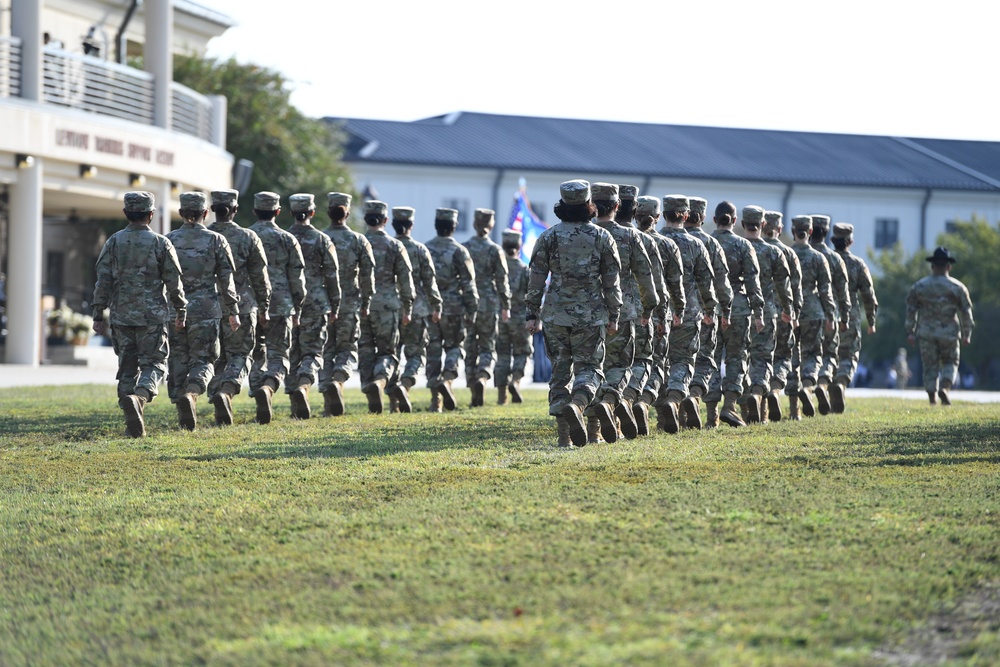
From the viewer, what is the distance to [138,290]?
13250 millimetres

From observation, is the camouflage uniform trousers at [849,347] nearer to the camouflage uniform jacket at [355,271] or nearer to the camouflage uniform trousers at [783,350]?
the camouflage uniform trousers at [783,350]

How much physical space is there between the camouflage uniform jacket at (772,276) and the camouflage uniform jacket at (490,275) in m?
3.03

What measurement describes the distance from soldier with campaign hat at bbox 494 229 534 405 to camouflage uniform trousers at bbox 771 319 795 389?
316cm

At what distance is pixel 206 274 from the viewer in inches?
550

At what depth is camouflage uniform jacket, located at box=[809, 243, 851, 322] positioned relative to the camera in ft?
58.5

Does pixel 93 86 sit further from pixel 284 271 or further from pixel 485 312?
pixel 284 271

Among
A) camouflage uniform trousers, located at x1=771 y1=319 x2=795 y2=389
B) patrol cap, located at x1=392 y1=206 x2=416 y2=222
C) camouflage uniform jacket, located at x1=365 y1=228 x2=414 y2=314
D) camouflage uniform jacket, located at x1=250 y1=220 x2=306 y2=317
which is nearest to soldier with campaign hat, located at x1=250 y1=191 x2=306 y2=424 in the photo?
camouflage uniform jacket, located at x1=250 y1=220 x2=306 y2=317

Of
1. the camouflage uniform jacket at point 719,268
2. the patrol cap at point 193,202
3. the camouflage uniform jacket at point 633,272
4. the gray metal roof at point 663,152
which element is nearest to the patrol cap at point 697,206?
the camouflage uniform jacket at point 719,268

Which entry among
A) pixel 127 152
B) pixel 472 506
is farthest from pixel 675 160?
pixel 472 506

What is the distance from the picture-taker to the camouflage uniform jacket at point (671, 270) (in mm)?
13406

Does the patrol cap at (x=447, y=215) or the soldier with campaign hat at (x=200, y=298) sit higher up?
the patrol cap at (x=447, y=215)

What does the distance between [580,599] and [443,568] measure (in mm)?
855

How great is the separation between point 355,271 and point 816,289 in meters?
5.07

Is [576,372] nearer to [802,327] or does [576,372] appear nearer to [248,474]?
[248,474]
